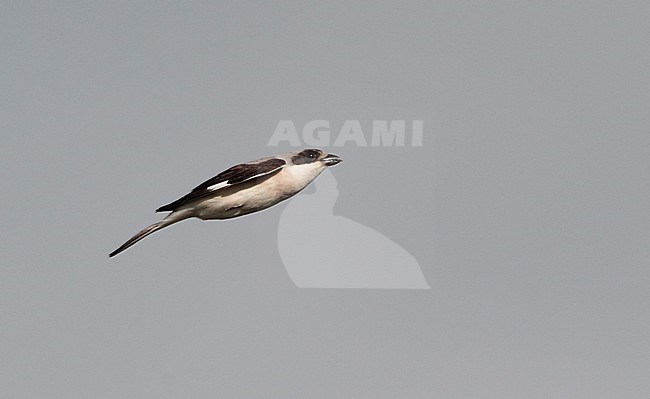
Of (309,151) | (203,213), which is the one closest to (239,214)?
(203,213)

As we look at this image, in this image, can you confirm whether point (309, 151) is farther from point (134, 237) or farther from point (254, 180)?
point (134, 237)

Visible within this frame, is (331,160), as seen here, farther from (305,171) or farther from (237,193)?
(237,193)

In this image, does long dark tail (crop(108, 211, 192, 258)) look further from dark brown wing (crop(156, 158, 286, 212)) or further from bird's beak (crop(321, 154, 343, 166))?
bird's beak (crop(321, 154, 343, 166))

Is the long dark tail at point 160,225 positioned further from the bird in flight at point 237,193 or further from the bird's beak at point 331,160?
the bird's beak at point 331,160

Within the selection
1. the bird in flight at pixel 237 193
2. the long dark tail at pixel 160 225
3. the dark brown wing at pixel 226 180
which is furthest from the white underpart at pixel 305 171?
the long dark tail at pixel 160 225

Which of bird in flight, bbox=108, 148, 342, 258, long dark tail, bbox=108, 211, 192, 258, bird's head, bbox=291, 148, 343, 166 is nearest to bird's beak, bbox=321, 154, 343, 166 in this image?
bird's head, bbox=291, 148, 343, 166
